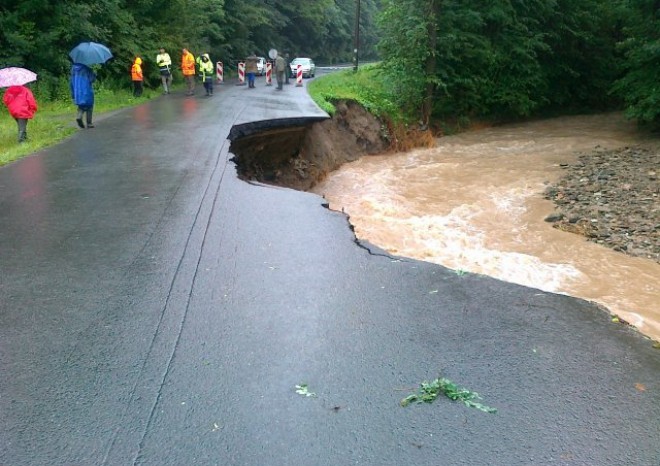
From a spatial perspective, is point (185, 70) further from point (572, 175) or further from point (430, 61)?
point (572, 175)

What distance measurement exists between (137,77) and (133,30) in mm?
4580

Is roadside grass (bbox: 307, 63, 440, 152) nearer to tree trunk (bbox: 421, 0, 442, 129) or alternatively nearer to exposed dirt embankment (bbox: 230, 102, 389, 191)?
exposed dirt embankment (bbox: 230, 102, 389, 191)

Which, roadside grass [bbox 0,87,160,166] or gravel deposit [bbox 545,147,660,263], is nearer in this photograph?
gravel deposit [bbox 545,147,660,263]

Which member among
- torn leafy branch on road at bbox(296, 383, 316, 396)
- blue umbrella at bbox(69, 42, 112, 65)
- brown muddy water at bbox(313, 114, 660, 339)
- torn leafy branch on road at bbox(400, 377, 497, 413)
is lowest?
brown muddy water at bbox(313, 114, 660, 339)

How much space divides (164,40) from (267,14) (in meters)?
19.3

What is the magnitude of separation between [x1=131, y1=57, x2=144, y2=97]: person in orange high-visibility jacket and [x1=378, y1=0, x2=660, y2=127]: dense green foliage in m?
10.0

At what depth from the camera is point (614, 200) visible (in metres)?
12.2

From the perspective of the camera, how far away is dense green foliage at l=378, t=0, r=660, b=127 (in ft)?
67.5

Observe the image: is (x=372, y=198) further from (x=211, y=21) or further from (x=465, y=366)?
(x=211, y=21)

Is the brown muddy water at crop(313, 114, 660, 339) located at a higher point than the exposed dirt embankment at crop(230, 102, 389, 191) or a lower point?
lower

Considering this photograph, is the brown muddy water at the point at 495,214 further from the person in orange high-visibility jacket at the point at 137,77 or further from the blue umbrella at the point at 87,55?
the person in orange high-visibility jacket at the point at 137,77

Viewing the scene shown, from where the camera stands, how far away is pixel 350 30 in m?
71.2

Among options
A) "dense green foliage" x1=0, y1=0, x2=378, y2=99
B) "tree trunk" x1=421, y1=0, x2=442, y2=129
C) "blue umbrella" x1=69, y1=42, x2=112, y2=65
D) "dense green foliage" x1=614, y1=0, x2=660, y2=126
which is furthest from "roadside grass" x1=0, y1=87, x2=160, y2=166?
"dense green foliage" x1=614, y1=0, x2=660, y2=126

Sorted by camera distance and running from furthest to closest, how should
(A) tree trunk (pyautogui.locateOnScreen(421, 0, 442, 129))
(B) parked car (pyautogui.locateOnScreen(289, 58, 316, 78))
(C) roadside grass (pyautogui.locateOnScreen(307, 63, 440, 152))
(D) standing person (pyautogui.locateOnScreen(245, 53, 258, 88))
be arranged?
(B) parked car (pyautogui.locateOnScreen(289, 58, 316, 78))
(D) standing person (pyautogui.locateOnScreen(245, 53, 258, 88))
(A) tree trunk (pyautogui.locateOnScreen(421, 0, 442, 129))
(C) roadside grass (pyautogui.locateOnScreen(307, 63, 440, 152))
